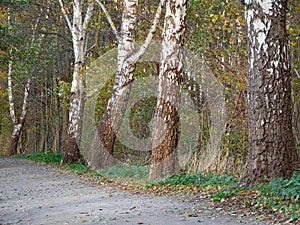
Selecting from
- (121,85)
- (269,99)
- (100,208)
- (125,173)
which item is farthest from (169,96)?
(121,85)

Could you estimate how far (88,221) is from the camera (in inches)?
250

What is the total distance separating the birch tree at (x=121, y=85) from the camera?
14.8m

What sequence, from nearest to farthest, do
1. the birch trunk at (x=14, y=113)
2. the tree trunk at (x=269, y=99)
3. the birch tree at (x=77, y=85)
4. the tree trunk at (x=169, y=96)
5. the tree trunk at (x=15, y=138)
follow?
the tree trunk at (x=269, y=99), the tree trunk at (x=169, y=96), the birch tree at (x=77, y=85), the birch trunk at (x=14, y=113), the tree trunk at (x=15, y=138)

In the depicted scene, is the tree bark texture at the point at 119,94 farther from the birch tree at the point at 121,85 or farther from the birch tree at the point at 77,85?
the birch tree at the point at 77,85

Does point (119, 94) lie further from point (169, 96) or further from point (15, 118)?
point (15, 118)

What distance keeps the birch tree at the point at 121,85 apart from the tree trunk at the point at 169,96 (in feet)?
11.6

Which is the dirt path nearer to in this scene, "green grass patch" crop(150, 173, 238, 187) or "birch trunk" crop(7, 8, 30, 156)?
"green grass patch" crop(150, 173, 238, 187)

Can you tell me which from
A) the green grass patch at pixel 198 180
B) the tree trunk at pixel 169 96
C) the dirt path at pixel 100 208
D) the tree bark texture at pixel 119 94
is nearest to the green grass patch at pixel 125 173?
the tree bark texture at pixel 119 94

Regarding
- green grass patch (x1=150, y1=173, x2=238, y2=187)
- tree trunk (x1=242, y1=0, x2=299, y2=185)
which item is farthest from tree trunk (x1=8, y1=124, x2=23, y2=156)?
tree trunk (x1=242, y1=0, x2=299, y2=185)

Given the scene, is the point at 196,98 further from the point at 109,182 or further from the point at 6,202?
the point at 6,202

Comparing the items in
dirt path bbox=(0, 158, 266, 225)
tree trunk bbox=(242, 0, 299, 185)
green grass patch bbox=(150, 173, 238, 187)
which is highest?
tree trunk bbox=(242, 0, 299, 185)

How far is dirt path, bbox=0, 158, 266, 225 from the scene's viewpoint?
6246 mm

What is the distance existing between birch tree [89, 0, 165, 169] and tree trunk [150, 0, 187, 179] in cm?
354

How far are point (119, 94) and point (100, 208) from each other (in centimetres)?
759
